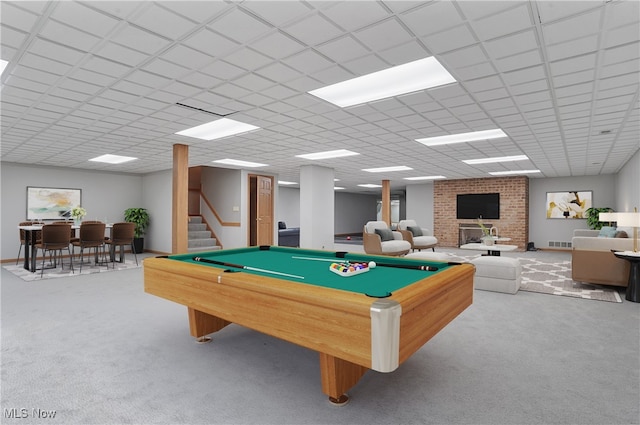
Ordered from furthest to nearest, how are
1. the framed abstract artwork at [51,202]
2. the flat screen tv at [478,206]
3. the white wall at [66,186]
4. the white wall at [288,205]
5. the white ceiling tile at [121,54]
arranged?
1. the white wall at [288,205]
2. the flat screen tv at [478,206]
3. the framed abstract artwork at [51,202]
4. the white wall at [66,186]
5. the white ceiling tile at [121,54]

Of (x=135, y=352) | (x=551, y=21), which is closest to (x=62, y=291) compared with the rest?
(x=135, y=352)

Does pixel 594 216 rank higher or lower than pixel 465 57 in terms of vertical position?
lower

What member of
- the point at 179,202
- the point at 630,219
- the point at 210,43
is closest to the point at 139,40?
the point at 210,43

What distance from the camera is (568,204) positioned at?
11492 millimetres

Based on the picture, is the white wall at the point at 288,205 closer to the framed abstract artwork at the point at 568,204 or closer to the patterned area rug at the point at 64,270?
the patterned area rug at the point at 64,270

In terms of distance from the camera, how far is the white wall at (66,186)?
877 centimetres

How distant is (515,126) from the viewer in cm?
513

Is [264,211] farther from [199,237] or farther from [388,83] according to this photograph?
[388,83]

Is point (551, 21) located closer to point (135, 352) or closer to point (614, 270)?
point (135, 352)

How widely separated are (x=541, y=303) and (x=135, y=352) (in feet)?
15.6

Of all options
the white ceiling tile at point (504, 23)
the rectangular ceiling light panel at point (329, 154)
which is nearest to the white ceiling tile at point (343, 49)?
the white ceiling tile at point (504, 23)

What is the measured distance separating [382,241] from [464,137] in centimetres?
330

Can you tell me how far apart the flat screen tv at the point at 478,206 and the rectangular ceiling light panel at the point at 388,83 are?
31.7ft

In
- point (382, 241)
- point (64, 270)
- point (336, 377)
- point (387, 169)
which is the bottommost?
point (64, 270)
